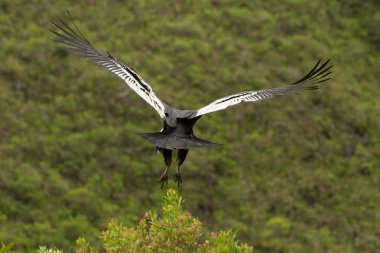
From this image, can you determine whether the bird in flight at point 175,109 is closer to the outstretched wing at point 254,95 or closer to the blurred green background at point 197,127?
the outstretched wing at point 254,95

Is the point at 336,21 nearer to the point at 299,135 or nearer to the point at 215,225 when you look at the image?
the point at 299,135

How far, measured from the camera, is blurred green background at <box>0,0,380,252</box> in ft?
62.2

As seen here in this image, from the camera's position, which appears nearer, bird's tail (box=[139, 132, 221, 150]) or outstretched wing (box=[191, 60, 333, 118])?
bird's tail (box=[139, 132, 221, 150])

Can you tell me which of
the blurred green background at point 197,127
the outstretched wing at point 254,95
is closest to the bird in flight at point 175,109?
the outstretched wing at point 254,95

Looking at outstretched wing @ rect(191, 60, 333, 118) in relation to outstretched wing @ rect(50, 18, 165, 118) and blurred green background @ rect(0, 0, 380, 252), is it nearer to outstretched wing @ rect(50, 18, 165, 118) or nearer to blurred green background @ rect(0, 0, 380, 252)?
outstretched wing @ rect(50, 18, 165, 118)

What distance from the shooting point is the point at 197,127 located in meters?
21.2

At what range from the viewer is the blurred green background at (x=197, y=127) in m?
19.0

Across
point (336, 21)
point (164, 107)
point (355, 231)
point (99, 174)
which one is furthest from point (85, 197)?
point (336, 21)

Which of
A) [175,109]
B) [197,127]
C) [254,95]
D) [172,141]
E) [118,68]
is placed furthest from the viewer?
[197,127]

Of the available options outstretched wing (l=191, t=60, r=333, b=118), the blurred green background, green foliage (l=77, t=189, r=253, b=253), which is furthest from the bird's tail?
the blurred green background

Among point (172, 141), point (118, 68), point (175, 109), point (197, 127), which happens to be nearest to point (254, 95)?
point (175, 109)

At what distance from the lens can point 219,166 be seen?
20812mm

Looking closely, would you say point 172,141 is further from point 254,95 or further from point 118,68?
point 118,68

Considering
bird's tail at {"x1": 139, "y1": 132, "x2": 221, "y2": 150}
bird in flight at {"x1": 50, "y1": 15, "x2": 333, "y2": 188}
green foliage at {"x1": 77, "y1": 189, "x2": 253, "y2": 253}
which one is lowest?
green foliage at {"x1": 77, "y1": 189, "x2": 253, "y2": 253}
